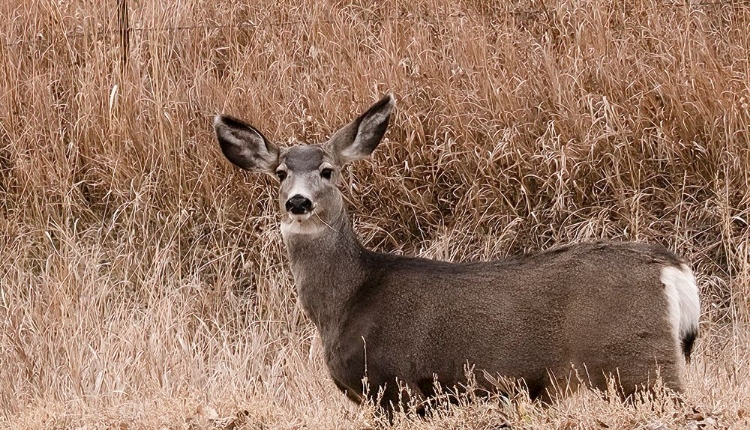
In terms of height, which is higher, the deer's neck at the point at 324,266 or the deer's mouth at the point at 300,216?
the deer's mouth at the point at 300,216

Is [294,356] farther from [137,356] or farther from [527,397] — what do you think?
[527,397]

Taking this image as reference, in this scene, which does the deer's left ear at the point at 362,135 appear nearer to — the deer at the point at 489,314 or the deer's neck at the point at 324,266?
the deer at the point at 489,314

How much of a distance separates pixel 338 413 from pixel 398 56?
3693 mm

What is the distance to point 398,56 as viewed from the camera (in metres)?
Result: 9.46

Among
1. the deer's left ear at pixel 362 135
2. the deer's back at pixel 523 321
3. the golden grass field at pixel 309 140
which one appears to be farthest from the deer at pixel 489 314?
the golden grass field at pixel 309 140

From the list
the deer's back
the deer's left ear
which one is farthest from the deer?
the deer's left ear

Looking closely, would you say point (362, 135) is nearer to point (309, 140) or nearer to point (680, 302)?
point (680, 302)

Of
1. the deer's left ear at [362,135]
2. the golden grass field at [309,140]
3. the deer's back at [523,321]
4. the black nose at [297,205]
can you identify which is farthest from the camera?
the golden grass field at [309,140]

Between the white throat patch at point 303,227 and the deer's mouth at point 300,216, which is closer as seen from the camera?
the deer's mouth at point 300,216

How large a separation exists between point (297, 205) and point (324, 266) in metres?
0.43

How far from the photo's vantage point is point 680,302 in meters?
6.02

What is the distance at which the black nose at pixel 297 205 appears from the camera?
645 cm

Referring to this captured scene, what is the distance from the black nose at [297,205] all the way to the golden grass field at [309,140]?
3.54 feet

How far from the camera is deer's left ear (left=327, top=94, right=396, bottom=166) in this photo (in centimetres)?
698
